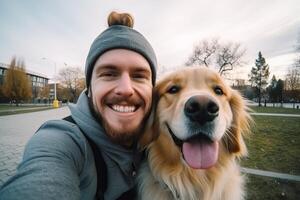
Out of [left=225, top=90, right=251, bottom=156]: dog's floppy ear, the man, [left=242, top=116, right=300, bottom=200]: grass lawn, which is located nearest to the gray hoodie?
the man

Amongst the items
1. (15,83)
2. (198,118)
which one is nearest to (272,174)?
(198,118)

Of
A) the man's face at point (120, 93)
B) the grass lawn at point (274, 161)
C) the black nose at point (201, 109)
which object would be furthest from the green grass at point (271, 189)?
the man's face at point (120, 93)

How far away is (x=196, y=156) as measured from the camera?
2371mm

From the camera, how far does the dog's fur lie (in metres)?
2.47

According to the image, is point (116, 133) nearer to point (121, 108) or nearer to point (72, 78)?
point (121, 108)

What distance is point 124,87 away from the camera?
7.14 feet

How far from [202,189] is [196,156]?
57cm

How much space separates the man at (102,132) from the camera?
1.33 m

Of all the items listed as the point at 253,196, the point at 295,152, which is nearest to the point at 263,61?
the point at 295,152

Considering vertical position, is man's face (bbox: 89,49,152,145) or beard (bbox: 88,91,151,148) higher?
man's face (bbox: 89,49,152,145)

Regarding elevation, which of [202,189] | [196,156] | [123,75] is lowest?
[202,189]

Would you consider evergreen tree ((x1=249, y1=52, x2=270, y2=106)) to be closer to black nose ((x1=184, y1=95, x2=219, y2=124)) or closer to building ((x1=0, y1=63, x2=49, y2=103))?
black nose ((x1=184, y1=95, x2=219, y2=124))

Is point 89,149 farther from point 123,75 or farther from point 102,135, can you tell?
point 123,75

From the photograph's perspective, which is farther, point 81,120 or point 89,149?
point 81,120
